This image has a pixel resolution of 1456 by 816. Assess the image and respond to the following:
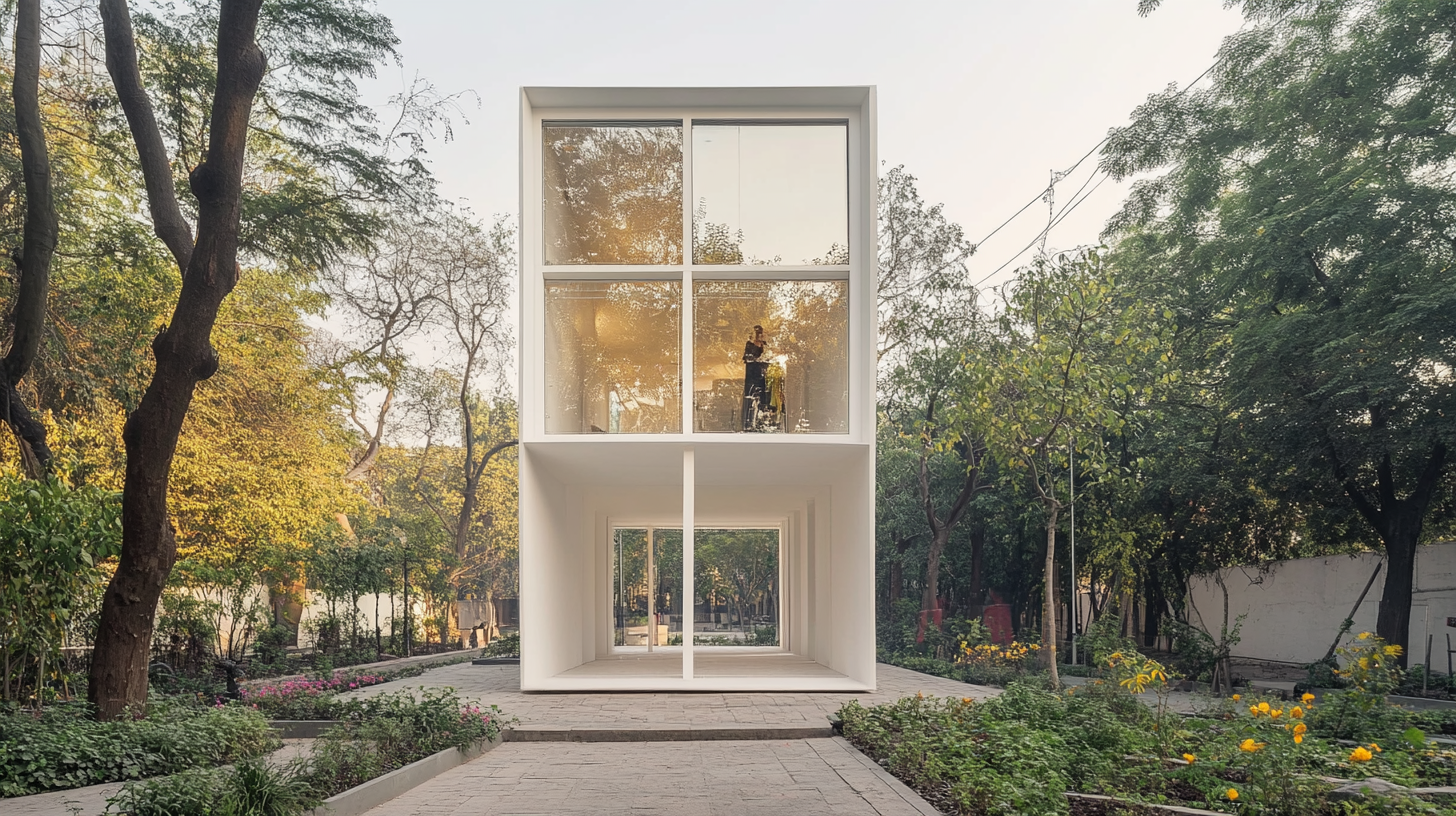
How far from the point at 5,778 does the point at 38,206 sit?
5.80 metres

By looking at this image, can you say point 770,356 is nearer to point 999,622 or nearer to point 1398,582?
point 1398,582

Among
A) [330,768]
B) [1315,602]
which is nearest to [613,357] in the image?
[330,768]

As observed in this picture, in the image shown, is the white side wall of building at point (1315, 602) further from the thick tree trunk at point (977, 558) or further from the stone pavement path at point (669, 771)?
the stone pavement path at point (669, 771)

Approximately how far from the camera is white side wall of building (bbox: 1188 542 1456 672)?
1619 cm

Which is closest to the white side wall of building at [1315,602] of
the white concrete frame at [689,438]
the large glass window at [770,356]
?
the white concrete frame at [689,438]

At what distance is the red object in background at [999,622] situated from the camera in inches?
904

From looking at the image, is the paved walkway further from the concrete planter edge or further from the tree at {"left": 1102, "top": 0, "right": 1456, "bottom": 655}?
the tree at {"left": 1102, "top": 0, "right": 1456, "bottom": 655}

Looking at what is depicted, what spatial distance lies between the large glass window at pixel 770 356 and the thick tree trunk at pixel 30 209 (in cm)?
689

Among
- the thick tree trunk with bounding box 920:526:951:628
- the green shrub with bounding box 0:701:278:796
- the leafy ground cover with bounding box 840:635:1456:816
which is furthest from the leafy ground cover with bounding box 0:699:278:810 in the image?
the thick tree trunk with bounding box 920:526:951:628

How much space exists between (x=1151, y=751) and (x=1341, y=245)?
10.3m

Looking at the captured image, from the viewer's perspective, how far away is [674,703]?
11.9 metres

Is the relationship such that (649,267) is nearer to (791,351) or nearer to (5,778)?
(791,351)

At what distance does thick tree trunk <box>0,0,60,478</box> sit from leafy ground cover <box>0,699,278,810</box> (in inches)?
151

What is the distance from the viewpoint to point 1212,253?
16734 millimetres
